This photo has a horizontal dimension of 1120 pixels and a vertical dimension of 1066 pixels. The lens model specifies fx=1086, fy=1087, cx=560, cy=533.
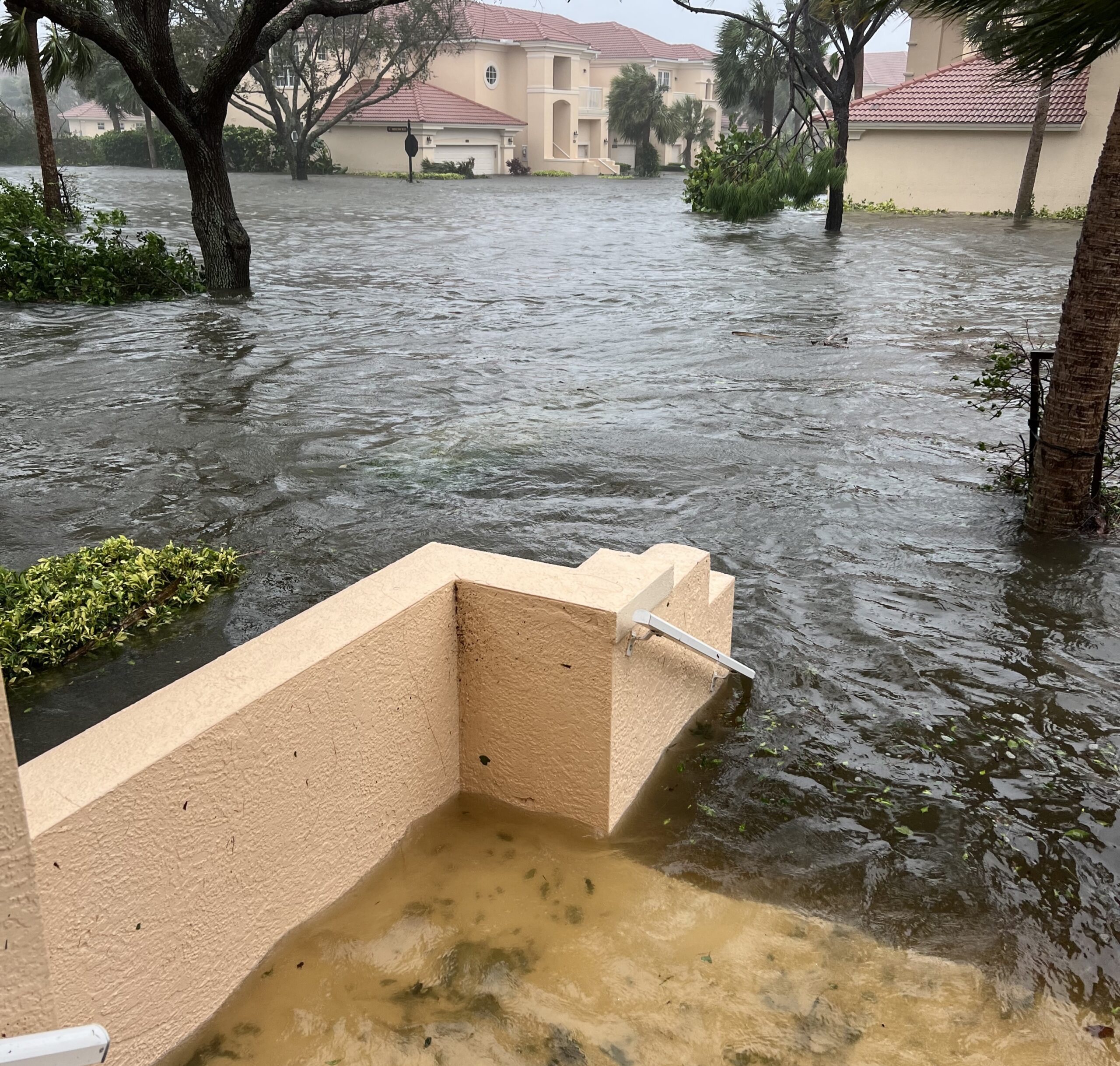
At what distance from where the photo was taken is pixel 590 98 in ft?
186

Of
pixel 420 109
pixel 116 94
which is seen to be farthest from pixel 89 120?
pixel 420 109

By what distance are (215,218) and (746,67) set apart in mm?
35017

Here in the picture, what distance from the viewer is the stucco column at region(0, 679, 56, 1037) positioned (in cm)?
145

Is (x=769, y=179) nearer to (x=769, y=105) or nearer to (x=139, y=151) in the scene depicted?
(x=769, y=105)

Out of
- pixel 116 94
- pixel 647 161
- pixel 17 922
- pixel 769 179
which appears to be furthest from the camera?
pixel 647 161

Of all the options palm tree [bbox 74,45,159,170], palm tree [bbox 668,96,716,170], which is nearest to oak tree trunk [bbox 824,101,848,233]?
palm tree [bbox 668,96,716,170]

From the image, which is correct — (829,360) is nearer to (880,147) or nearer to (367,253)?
(367,253)

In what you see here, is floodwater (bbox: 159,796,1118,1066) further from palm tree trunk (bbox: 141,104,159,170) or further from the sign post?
palm tree trunk (bbox: 141,104,159,170)

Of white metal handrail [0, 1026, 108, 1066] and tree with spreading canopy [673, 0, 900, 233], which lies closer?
white metal handrail [0, 1026, 108, 1066]

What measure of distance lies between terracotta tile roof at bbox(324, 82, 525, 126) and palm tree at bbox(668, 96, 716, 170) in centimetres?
860

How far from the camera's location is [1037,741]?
15.3 ft

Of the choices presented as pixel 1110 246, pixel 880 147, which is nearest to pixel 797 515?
pixel 1110 246

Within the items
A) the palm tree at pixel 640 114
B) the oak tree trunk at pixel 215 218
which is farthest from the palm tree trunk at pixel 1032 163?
the palm tree at pixel 640 114

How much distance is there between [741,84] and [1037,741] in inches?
1785
